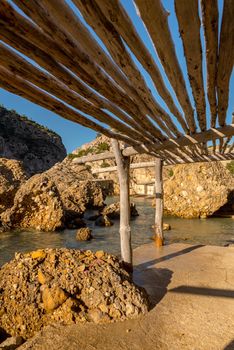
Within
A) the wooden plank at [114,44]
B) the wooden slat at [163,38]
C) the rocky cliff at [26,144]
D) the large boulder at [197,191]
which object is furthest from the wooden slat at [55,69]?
the rocky cliff at [26,144]

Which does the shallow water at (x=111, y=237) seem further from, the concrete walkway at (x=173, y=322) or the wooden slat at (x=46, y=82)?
the wooden slat at (x=46, y=82)

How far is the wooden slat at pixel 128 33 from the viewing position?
1356mm

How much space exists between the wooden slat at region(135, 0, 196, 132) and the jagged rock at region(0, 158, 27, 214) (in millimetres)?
11060

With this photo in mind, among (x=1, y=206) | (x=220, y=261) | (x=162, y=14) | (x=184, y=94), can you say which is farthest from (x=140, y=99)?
(x=1, y=206)

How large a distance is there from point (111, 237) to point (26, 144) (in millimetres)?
61184

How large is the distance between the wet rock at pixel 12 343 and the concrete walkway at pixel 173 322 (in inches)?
6.7

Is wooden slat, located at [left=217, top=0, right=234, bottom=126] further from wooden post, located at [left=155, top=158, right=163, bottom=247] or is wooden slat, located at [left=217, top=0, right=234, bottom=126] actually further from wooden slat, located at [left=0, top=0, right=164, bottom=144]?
wooden post, located at [left=155, top=158, right=163, bottom=247]

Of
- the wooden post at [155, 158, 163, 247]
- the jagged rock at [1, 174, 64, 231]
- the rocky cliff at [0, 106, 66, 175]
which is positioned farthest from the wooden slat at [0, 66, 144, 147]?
the rocky cliff at [0, 106, 66, 175]

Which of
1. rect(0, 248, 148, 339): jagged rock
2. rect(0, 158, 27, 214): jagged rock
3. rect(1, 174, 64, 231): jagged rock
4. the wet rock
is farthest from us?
rect(0, 158, 27, 214): jagged rock

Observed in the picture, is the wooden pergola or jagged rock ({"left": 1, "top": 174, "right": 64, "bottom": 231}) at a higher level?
the wooden pergola

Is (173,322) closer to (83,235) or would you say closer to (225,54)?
(225,54)

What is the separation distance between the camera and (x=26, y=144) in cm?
6625

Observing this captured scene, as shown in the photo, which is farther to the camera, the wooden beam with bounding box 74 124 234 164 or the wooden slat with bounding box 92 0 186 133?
the wooden beam with bounding box 74 124 234 164

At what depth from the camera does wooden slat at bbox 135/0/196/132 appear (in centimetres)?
134
